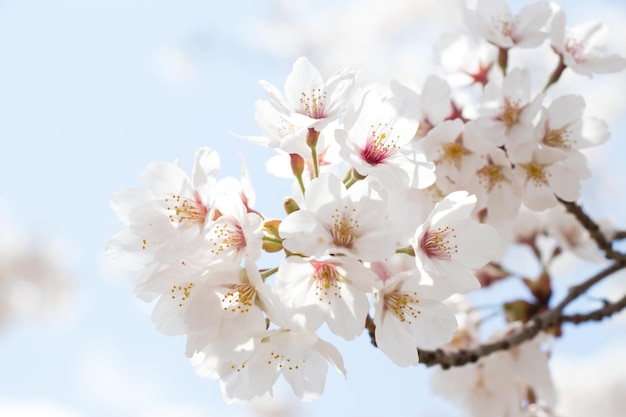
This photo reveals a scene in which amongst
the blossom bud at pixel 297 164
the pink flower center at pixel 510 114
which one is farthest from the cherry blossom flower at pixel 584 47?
the blossom bud at pixel 297 164

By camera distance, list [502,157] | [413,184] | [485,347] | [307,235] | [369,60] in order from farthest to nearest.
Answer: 1. [369,60]
2. [485,347]
3. [502,157]
4. [413,184]
5. [307,235]

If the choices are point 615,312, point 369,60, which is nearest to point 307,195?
point 615,312

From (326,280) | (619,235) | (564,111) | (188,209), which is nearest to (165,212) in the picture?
(188,209)

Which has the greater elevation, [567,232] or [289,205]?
[289,205]

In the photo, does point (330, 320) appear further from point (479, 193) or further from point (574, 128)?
point (574, 128)

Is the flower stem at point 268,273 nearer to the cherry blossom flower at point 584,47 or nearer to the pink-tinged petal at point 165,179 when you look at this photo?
the pink-tinged petal at point 165,179

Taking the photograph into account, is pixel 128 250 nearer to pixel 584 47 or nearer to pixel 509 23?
pixel 509 23

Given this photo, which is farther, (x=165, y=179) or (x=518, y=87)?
(x=518, y=87)

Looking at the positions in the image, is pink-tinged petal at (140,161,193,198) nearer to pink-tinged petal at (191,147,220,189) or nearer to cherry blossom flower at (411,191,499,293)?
pink-tinged petal at (191,147,220,189)
